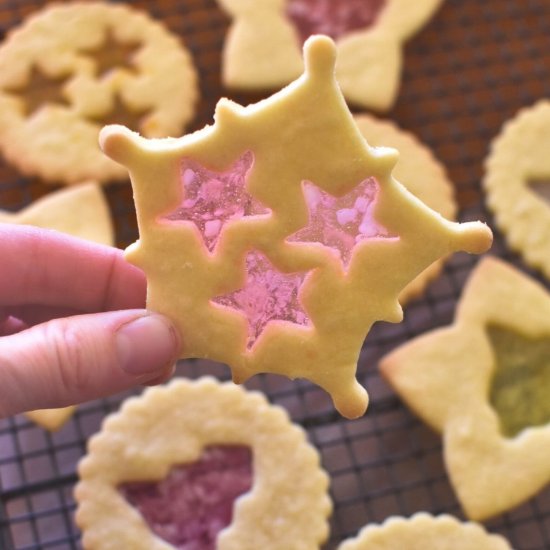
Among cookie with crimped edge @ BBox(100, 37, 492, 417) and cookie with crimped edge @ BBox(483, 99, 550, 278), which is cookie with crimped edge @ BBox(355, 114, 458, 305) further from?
cookie with crimped edge @ BBox(100, 37, 492, 417)

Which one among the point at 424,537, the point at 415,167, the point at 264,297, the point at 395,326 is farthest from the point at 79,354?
the point at 415,167

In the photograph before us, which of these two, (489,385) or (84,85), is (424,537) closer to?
(489,385)

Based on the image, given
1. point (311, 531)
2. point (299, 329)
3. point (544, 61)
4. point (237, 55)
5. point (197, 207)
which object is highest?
point (237, 55)

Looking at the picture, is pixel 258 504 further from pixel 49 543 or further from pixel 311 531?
pixel 49 543

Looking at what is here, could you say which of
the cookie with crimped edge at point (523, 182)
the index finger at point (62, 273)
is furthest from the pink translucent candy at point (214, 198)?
the cookie with crimped edge at point (523, 182)

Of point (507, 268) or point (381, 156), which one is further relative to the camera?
point (507, 268)

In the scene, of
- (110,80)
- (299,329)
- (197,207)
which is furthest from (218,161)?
Answer: (110,80)
